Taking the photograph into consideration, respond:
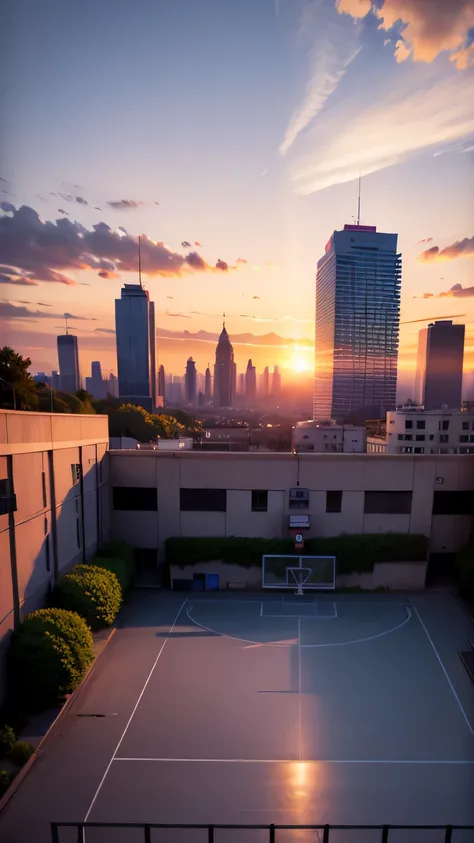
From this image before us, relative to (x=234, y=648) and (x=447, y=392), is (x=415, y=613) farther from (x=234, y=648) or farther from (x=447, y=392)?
(x=447, y=392)

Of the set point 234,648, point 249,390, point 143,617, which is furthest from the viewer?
point 249,390

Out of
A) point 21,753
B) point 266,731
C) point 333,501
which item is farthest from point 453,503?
point 21,753

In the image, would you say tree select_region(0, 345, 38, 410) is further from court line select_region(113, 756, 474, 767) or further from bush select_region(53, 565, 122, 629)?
court line select_region(113, 756, 474, 767)

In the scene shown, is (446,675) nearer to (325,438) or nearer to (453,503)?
(453,503)

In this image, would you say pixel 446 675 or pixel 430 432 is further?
pixel 430 432

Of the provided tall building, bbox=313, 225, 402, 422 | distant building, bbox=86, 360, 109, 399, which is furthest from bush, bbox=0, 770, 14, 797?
tall building, bbox=313, 225, 402, 422

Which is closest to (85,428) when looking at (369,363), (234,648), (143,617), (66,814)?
(143,617)
